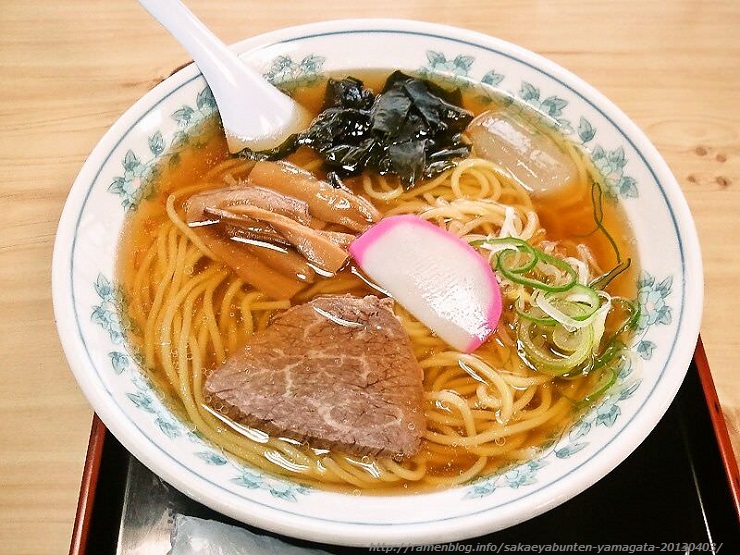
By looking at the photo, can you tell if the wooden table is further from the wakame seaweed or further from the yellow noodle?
the wakame seaweed

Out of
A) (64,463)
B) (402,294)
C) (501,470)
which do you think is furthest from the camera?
(402,294)

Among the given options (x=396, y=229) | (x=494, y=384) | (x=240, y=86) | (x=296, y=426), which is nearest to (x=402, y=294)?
(x=396, y=229)

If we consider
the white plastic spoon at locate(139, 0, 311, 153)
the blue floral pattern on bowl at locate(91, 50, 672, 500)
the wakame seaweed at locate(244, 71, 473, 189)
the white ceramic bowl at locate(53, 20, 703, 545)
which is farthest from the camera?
the wakame seaweed at locate(244, 71, 473, 189)

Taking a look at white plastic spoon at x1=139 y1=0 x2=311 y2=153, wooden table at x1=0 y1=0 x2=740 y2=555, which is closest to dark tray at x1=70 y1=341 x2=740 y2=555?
wooden table at x1=0 y1=0 x2=740 y2=555

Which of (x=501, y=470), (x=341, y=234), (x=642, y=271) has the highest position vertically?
(x=642, y=271)

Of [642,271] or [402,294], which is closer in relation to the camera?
[642,271]

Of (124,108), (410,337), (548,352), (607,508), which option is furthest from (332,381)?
(124,108)

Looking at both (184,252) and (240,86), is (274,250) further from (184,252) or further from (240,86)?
(240,86)

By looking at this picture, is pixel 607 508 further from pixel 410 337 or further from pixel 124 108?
pixel 124 108
